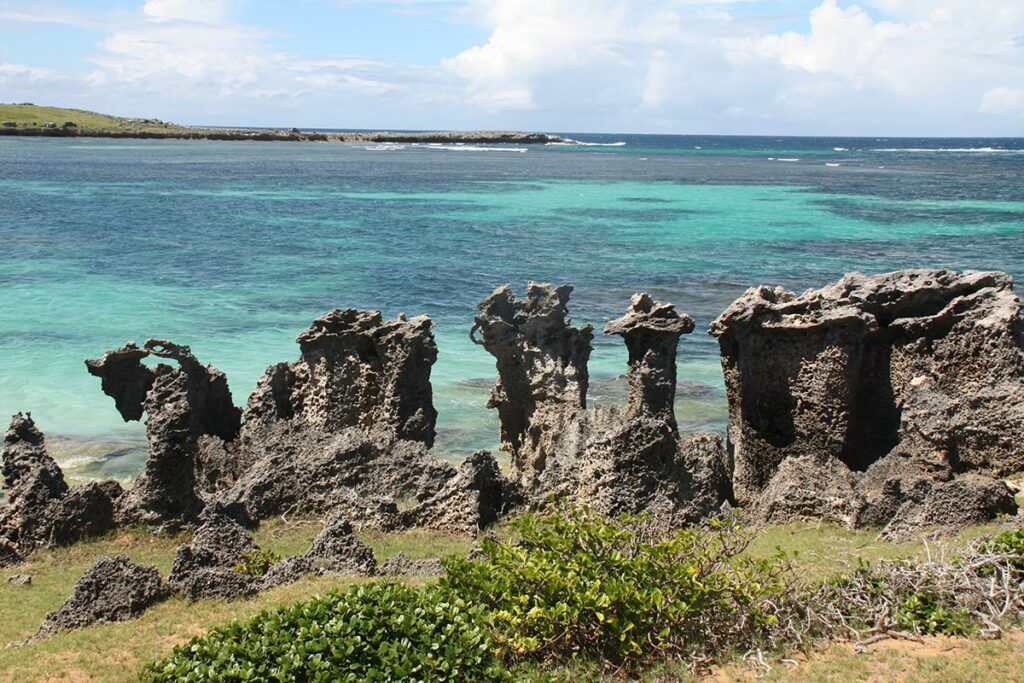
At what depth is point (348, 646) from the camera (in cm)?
970

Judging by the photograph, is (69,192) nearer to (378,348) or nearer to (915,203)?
(915,203)

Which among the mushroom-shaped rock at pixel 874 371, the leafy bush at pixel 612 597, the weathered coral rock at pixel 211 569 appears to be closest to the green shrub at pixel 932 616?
the leafy bush at pixel 612 597

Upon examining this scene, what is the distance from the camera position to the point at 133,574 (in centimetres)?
1311

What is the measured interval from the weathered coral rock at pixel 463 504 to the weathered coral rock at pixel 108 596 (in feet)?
15.3

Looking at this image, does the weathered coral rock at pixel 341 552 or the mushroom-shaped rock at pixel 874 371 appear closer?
the weathered coral rock at pixel 341 552

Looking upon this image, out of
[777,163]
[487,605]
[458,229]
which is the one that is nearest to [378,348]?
[487,605]

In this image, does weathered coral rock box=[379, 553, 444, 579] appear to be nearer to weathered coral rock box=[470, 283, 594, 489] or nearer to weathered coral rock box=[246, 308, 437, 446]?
weathered coral rock box=[246, 308, 437, 446]

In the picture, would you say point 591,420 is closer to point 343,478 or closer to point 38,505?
point 343,478

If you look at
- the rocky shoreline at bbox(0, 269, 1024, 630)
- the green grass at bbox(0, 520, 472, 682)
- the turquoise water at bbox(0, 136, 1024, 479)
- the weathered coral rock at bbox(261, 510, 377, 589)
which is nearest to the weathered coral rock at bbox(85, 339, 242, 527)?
the rocky shoreline at bbox(0, 269, 1024, 630)

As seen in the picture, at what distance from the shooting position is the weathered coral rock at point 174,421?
1677cm

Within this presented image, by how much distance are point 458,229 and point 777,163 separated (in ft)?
332

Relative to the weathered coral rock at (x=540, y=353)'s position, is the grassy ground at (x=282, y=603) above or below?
below

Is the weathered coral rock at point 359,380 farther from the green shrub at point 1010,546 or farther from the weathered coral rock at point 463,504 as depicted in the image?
the green shrub at point 1010,546

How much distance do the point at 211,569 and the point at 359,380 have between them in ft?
23.1
